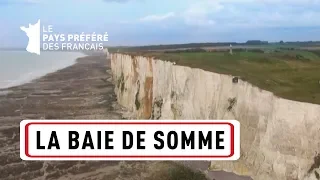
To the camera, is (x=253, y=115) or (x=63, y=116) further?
(x=63, y=116)

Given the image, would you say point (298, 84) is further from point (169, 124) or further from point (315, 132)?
point (169, 124)

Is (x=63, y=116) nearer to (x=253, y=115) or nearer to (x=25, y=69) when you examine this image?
(x=253, y=115)

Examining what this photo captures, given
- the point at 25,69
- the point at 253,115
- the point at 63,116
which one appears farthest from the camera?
the point at 25,69

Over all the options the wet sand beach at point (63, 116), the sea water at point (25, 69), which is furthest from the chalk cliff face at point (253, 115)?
the sea water at point (25, 69)

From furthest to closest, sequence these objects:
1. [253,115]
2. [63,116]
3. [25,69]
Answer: [25,69], [63,116], [253,115]

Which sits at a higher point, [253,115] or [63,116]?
[253,115]

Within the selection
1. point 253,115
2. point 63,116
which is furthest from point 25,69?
point 253,115

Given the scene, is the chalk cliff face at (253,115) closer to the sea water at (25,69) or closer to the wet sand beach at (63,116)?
the wet sand beach at (63,116)

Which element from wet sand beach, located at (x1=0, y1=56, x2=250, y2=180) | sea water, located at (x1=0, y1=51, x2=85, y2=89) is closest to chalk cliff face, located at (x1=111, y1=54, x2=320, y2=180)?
wet sand beach, located at (x1=0, y1=56, x2=250, y2=180)
